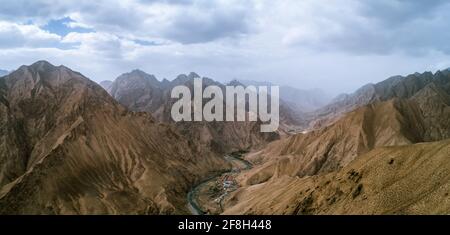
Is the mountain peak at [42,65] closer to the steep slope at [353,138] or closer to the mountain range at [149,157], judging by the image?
the mountain range at [149,157]

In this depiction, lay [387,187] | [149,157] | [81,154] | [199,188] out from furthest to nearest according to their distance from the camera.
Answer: [199,188] → [149,157] → [81,154] → [387,187]

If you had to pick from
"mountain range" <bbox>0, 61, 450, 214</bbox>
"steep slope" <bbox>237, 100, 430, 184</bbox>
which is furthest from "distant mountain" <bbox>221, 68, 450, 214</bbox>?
"mountain range" <bbox>0, 61, 450, 214</bbox>

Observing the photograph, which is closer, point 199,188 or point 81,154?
point 81,154

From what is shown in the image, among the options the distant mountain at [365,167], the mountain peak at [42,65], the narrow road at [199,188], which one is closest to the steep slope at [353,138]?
the distant mountain at [365,167]

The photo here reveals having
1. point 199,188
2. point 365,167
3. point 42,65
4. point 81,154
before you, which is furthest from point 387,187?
point 42,65

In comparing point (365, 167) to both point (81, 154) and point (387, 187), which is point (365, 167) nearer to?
point (387, 187)

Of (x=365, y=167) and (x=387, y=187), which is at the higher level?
(x=365, y=167)
